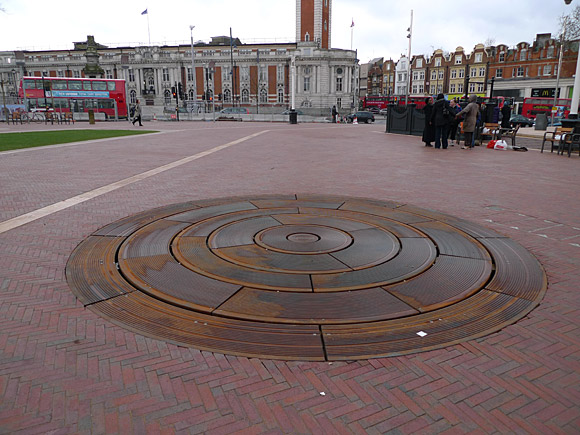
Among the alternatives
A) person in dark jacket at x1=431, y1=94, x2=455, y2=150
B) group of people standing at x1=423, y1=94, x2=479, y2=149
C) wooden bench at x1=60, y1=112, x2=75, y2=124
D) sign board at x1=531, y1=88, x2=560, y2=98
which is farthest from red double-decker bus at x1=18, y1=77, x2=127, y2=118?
sign board at x1=531, y1=88, x2=560, y2=98

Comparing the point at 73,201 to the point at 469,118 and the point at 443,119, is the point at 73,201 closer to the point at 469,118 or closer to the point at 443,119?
the point at 443,119

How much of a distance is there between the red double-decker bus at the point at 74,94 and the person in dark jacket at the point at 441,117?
36.6m

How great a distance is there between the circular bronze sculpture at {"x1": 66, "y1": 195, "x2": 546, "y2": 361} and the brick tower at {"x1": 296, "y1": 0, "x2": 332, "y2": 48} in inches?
3478

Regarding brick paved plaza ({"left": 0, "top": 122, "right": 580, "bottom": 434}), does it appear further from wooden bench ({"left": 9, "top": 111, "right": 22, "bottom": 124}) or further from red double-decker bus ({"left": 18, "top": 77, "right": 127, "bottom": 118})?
red double-decker bus ({"left": 18, "top": 77, "right": 127, "bottom": 118})

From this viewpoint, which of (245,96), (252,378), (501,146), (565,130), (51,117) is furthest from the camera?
(245,96)

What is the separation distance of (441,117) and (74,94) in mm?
38719

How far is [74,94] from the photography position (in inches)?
1656

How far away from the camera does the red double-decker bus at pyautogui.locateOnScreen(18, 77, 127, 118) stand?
41688 mm

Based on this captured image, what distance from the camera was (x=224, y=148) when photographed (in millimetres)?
15609

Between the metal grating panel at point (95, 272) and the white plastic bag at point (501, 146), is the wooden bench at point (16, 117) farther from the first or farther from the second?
the metal grating panel at point (95, 272)

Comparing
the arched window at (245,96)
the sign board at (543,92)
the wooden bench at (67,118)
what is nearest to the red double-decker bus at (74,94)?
the wooden bench at (67,118)

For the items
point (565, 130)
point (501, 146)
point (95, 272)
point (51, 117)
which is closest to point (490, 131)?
point (501, 146)

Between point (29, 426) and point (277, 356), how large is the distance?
4.26 feet

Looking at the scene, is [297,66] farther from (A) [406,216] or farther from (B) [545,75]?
(A) [406,216]
